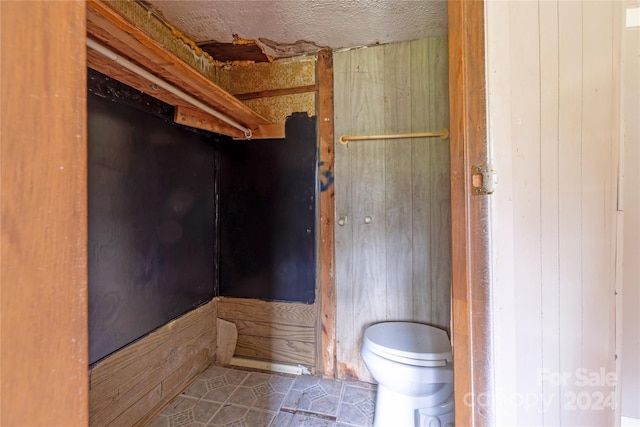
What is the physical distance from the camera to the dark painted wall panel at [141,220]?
4.02 feet

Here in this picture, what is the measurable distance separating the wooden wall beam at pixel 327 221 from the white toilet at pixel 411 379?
47cm

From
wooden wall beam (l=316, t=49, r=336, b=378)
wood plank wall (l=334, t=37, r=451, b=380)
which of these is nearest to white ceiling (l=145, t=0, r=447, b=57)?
wood plank wall (l=334, t=37, r=451, b=380)

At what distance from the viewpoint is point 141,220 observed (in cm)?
145

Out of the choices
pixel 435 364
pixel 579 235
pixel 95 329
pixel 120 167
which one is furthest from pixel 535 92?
pixel 95 329

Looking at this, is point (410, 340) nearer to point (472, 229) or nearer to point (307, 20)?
point (472, 229)

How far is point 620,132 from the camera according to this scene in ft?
2.36

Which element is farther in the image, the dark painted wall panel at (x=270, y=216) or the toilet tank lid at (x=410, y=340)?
the dark painted wall panel at (x=270, y=216)

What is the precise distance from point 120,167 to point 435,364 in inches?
69.2

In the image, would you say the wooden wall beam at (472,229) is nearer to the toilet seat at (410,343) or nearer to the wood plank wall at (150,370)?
the toilet seat at (410,343)

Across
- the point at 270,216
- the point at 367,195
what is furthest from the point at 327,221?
the point at 270,216

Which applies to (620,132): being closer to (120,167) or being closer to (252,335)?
(120,167)

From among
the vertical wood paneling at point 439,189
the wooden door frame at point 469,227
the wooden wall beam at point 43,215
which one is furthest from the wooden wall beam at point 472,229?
the vertical wood paneling at point 439,189

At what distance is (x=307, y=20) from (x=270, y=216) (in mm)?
1242

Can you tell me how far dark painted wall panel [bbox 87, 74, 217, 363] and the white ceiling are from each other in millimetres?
606
